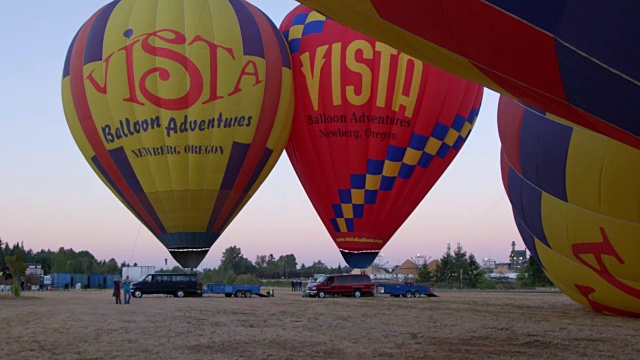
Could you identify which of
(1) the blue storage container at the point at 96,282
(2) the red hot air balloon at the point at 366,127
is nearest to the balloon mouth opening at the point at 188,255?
(2) the red hot air balloon at the point at 366,127

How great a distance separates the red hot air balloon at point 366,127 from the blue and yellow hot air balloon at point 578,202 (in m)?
7.83

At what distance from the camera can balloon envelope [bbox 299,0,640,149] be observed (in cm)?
460

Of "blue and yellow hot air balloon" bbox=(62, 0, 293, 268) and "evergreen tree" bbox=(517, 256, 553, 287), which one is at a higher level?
"blue and yellow hot air balloon" bbox=(62, 0, 293, 268)

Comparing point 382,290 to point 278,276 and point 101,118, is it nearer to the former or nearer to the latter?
point 101,118

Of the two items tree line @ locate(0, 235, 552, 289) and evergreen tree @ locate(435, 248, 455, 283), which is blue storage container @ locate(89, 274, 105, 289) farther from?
evergreen tree @ locate(435, 248, 455, 283)

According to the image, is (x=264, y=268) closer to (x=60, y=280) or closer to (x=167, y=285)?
(x=60, y=280)

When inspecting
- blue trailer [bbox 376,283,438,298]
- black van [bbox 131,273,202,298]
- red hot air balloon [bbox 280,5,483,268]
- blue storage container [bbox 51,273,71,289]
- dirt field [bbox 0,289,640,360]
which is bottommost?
dirt field [bbox 0,289,640,360]

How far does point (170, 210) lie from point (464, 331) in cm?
1096

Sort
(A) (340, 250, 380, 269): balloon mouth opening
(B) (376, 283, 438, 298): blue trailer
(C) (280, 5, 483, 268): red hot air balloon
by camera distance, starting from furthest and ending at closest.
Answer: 1. (B) (376, 283, 438, 298): blue trailer
2. (A) (340, 250, 380, 269): balloon mouth opening
3. (C) (280, 5, 483, 268): red hot air balloon

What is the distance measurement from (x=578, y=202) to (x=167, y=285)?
761 inches

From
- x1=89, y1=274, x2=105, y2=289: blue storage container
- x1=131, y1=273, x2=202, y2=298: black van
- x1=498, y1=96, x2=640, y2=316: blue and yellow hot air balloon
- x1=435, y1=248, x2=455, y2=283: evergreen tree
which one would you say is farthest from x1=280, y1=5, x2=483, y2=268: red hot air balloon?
x1=435, y1=248, x2=455, y2=283: evergreen tree

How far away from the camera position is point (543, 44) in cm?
484

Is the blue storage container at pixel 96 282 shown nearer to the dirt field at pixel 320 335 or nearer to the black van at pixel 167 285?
the black van at pixel 167 285

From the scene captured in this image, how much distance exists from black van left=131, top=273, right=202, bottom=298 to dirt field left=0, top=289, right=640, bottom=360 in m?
10.3
